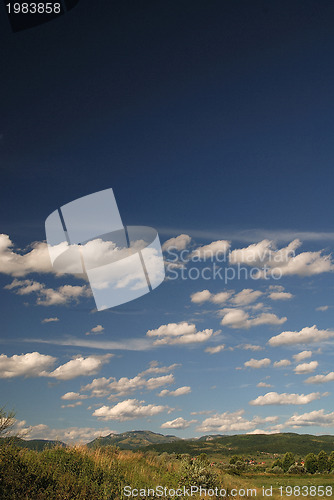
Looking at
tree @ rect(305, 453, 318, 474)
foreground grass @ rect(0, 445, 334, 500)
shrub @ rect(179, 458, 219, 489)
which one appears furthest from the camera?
tree @ rect(305, 453, 318, 474)

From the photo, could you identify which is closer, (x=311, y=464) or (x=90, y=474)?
(x=90, y=474)

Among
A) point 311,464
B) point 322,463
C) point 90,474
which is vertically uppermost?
point 90,474

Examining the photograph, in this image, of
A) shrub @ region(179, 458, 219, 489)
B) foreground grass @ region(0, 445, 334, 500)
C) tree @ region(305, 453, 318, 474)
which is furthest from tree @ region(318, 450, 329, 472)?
shrub @ region(179, 458, 219, 489)

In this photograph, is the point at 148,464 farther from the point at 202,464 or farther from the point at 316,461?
the point at 316,461

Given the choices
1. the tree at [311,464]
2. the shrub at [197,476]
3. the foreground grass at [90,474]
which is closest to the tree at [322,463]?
the tree at [311,464]

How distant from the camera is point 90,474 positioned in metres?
20.3

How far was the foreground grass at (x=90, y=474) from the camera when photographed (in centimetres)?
1617

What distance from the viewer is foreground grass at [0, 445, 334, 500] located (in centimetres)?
1617

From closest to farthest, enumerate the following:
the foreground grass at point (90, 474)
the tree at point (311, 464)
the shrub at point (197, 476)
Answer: the foreground grass at point (90, 474)
the shrub at point (197, 476)
the tree at point (311, 464)

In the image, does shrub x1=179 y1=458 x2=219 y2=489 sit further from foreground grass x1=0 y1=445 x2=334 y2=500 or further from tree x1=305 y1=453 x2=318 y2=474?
tree x1=305 y1=453 x2=318 y2=474

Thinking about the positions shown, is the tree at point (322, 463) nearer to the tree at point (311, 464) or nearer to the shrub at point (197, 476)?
the tree at point (311, 464)

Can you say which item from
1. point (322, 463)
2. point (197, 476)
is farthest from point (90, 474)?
point (322, 463)

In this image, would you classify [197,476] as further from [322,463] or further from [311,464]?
[311,464]

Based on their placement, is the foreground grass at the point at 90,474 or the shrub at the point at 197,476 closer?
the foreground grass at the point at 90,474
